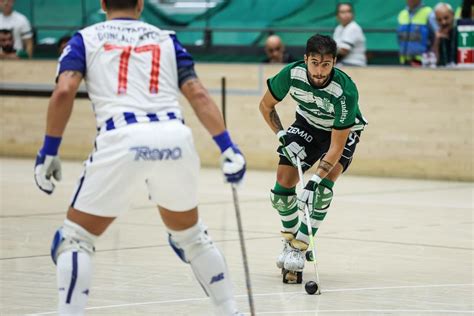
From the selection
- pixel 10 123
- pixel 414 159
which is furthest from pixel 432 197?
pixel 10 123

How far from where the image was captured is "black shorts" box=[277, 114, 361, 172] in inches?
320

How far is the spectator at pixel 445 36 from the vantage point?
14.5 m

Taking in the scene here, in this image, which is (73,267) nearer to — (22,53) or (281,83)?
(281,83)

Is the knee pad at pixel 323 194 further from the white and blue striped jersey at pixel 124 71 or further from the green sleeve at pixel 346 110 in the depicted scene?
the white and blue striped jersey at pixel 124 71

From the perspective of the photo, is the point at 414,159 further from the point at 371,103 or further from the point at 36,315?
the point at 36,315

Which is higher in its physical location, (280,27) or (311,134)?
(311,134)

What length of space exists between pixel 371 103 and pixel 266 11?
2.68 m

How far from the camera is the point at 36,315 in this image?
21.6ft

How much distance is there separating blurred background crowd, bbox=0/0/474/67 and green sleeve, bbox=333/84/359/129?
707 cm

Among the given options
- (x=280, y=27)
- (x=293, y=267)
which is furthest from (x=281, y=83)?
(x=280, y=27)

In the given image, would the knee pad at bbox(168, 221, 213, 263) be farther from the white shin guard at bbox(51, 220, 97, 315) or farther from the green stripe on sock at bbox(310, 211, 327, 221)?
the green stripe on sock at bbox(310, 211, 327, 221)

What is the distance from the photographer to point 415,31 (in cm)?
1489

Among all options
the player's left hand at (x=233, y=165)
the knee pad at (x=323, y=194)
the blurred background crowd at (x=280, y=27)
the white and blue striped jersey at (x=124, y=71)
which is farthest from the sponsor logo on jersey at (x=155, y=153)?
the blurred background crowd at (x=280, y=27)

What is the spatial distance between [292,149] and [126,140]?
9.57 feet
